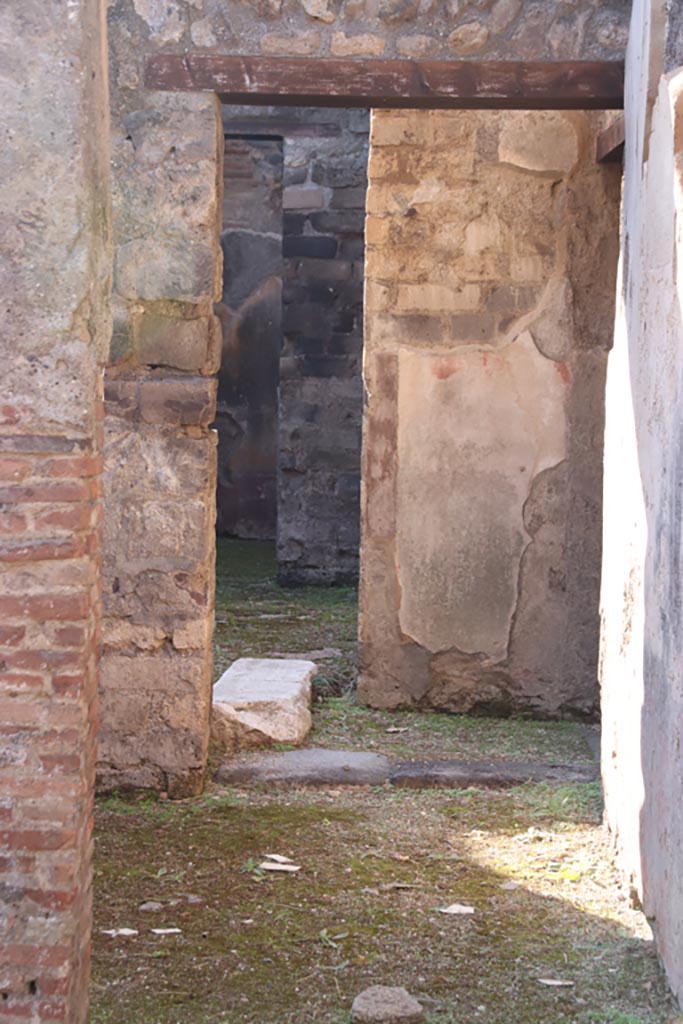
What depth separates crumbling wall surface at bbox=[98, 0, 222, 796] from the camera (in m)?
4.55

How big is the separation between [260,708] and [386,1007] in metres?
2.39

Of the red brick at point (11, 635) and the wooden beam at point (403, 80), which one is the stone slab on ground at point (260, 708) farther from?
the red brick at point (11, 635)

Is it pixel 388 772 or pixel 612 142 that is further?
pixel 612 142

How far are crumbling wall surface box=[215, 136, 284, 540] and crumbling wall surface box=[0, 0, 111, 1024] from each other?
9.09 m

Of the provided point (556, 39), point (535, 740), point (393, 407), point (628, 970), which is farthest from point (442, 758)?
point (556, 39)

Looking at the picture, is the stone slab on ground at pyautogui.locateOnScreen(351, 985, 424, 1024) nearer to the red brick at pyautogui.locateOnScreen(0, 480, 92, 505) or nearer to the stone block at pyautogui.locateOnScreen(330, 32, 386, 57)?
the red brick at pyautogui.locateOnScreen(0, 480, 92, 505)

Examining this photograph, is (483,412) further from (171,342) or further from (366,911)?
(366,911)

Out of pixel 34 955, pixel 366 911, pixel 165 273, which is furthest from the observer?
pixel 165 273

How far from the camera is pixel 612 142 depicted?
17.1 feet

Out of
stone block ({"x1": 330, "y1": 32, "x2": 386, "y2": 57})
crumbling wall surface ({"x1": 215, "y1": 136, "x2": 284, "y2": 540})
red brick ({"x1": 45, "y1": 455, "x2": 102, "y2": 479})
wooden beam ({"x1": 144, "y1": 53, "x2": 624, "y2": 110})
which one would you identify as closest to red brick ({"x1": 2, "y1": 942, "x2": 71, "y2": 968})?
red brick ({"x1": 45, "y1": 455, "x2": 102, "y2": 479})

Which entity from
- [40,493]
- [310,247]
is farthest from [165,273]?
[310,247]

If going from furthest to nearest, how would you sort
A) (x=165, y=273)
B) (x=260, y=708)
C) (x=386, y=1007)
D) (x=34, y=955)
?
(x=260, y=708), (x=165, y=273), (x=386, y=1007), (x=34, y=955)

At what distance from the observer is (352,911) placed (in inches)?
146

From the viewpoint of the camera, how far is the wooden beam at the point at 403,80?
441 cm
